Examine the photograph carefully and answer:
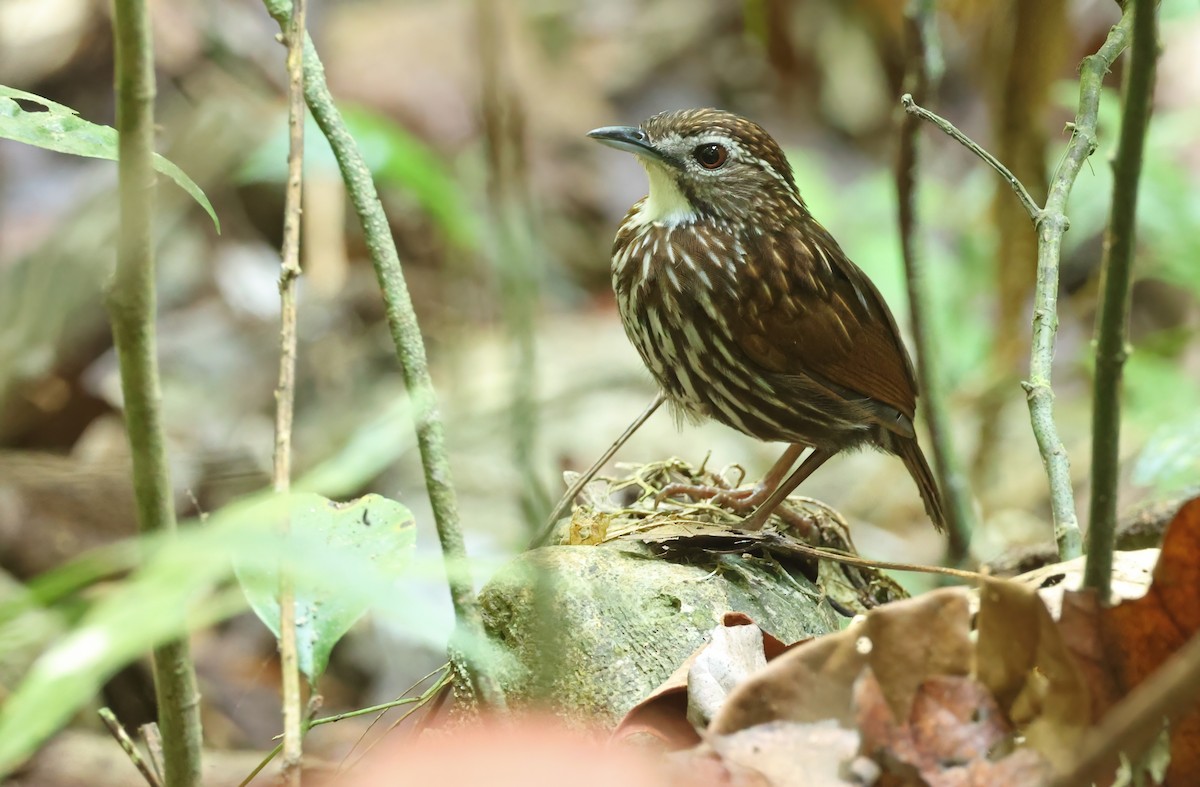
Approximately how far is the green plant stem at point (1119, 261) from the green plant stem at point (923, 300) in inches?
82.1

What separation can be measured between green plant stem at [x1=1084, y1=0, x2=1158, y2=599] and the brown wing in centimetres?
177

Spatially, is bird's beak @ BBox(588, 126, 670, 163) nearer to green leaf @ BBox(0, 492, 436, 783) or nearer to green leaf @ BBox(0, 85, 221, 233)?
green leaf @ BBox(0, 85, 221, 233)

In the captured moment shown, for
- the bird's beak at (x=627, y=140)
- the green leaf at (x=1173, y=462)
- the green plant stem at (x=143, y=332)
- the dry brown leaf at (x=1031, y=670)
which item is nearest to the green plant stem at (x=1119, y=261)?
the dry brown leaf at (x=1031, y=670)

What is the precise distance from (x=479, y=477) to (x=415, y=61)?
11.7 feet

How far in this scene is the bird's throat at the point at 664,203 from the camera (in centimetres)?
351

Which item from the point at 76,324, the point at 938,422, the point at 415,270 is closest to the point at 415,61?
the point at 415,270

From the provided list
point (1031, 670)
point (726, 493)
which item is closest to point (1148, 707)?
point (1031, 670)

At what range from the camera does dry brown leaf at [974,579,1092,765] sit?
1.65m

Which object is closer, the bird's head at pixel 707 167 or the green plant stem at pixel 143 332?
the green plant stem at pixel 143 332

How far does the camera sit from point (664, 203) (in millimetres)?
3566

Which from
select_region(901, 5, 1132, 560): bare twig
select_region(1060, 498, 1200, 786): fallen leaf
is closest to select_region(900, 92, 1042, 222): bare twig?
select_region(901, 5, 1132, 560): bare twig

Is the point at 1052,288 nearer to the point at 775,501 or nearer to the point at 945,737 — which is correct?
the point at 775,501

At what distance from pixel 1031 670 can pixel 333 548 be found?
1.01m

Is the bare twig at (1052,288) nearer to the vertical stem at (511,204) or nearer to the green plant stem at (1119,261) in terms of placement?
the green plant stem at (1119,261)
